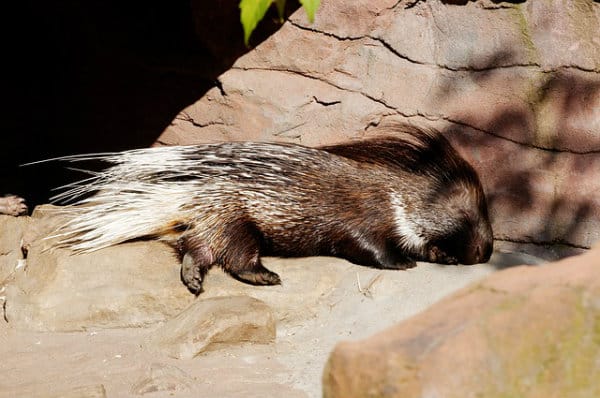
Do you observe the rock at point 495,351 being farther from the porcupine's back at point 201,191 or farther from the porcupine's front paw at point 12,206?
the porcupine's front paw at point 12,206

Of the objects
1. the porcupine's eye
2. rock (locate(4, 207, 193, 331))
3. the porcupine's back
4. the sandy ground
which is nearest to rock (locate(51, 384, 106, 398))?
the sandy ground

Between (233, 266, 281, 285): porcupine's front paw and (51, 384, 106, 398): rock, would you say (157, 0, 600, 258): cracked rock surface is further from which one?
(51, 384, 106, 398): rock

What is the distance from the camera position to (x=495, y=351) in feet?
7.12

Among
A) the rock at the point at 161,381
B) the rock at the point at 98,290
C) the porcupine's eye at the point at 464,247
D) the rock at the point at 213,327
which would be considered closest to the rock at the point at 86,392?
the rock at the point at 161,381

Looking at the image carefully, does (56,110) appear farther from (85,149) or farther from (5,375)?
(5,375)

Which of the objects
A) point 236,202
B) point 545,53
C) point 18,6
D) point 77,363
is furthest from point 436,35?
point 18,6

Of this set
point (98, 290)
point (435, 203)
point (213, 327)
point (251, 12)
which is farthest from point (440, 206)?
point (251, 12)

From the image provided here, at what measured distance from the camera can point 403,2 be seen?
5.06 meters

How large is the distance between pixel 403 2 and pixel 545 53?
83 centimetres

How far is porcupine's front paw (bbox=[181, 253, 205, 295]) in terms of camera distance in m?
4.57

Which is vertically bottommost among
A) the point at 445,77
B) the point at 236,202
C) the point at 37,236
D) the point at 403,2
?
the point at 37,236

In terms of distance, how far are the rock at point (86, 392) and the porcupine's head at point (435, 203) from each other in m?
2.02

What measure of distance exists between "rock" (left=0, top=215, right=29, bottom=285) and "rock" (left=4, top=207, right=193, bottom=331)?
0.77ft

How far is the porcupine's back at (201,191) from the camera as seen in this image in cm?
483
